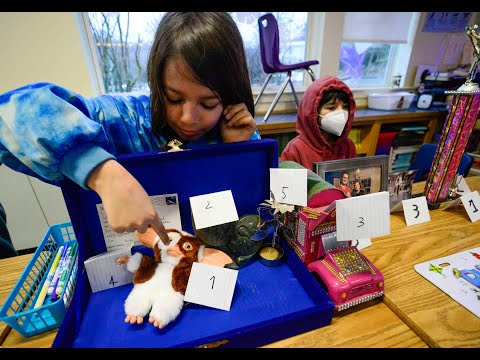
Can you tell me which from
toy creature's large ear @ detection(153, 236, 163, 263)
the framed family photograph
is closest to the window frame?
the framed family photograph

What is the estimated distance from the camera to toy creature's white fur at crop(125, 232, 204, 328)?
519 millimetres

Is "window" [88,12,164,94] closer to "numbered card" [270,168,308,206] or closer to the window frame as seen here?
the window frame

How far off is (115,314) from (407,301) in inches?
26.5

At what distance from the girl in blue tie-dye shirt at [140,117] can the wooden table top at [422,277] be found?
0.54 metres

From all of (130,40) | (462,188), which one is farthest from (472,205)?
(130,40)

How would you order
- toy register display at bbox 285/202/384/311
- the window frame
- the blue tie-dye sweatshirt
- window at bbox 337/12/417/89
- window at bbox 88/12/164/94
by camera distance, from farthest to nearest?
window at bbox 337/12/417/89 → the window frame → window at bbox 88/12/164/94 → toy register display at bbox 285/202/384/311 → the blue tie-dye sweatshirt

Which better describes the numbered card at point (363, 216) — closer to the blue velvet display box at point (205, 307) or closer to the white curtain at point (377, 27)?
the blue velvet display box at point (205, 307)

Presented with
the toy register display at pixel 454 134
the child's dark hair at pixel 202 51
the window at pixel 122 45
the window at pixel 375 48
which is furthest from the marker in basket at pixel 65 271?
the window at pixel 375 48

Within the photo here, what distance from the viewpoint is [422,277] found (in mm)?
662

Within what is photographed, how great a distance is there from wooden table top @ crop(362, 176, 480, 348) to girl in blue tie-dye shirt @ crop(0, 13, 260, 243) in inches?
21.4

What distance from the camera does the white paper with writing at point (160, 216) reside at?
646 mm

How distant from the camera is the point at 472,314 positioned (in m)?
0.56

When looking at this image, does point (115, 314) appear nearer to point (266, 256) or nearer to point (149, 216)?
point (149, 216)

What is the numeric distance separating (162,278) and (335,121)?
3.00ft
